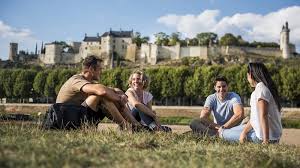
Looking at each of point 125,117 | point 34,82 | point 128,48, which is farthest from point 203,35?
point 125,117

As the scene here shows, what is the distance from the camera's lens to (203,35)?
120 m

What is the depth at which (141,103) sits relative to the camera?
25.3 ft

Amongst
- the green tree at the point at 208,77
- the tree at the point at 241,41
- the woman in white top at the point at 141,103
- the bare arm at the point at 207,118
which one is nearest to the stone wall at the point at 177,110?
the green tree at the point at 208,77

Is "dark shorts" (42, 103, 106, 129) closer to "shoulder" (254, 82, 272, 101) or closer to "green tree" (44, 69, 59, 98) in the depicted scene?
"shoulder" (254, 82, 272, 101)

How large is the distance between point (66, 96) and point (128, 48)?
358 ft

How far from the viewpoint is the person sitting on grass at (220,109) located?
25.9 feet

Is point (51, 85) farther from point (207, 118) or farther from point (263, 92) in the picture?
point (263, 92)

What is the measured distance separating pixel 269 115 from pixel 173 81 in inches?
1960

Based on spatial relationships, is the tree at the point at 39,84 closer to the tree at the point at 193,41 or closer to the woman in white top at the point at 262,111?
the woman in white top at the point at 262,111

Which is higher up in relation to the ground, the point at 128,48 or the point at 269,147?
the point at 128,48

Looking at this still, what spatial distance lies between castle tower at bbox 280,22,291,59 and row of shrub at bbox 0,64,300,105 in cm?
5139

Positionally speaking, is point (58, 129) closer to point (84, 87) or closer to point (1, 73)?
point (84, 87)

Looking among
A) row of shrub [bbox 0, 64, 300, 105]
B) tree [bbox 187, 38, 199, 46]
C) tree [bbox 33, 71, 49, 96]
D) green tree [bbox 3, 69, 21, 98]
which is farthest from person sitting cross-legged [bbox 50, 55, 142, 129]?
tree [bbox 187, 38, 199, 46]

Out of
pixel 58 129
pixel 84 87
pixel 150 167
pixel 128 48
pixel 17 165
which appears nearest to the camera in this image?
pixel 17 165
